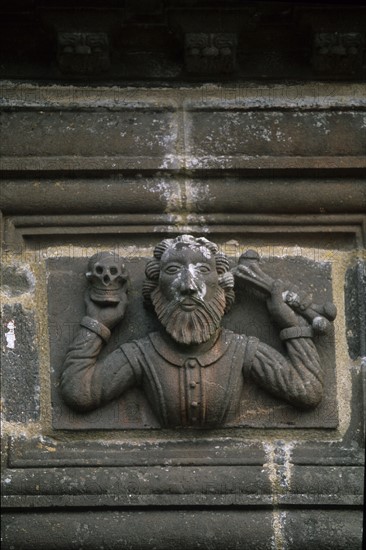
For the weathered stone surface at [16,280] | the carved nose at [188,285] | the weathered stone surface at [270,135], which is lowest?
the carved nose at [188,285]

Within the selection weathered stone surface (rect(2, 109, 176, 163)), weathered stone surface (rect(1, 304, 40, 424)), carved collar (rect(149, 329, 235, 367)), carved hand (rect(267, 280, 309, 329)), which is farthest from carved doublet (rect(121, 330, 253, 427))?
weathered stone surface (rect(2, 109, 176, 163))

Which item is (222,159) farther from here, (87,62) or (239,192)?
(87,62)

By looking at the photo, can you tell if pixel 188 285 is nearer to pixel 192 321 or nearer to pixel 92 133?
pixel 192 321

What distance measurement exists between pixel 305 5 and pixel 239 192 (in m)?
0.61

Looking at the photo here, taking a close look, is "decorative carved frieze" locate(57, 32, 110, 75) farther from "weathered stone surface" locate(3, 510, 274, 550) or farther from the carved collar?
"weathered stone surface" locate(3, 510, 274, 550)

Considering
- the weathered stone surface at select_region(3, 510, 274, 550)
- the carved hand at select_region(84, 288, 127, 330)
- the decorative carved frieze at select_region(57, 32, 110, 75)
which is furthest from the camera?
the decorative carved frieze at select_region(57, 32, 110, 75)

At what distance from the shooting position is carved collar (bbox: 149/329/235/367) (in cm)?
513

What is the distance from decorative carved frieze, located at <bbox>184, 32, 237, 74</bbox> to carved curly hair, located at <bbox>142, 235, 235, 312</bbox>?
574mm

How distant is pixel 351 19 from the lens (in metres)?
5.34

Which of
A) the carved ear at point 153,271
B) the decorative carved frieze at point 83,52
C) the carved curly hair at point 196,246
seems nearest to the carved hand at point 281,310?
the carved curly hair at point 196,246

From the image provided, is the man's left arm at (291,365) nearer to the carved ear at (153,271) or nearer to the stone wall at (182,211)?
the stone wall at (182,211)

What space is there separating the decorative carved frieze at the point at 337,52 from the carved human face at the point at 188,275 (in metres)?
0.75

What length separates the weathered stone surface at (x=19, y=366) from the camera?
5168 mm

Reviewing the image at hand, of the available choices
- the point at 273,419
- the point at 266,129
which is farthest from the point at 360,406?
the point at 266,129
